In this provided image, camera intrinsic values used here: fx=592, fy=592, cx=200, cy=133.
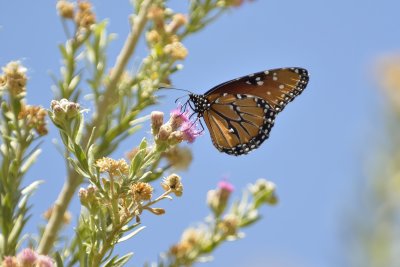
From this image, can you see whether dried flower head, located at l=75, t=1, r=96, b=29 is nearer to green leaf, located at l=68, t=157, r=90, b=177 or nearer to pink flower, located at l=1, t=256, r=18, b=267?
green leaf, located at l=68, t=157, r=90, b=177

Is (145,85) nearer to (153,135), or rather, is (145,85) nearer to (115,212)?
(153,135)

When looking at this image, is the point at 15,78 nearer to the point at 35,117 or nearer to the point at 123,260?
the point at 35,117

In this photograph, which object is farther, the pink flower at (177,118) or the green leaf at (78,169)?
the pink flower at (177,118)

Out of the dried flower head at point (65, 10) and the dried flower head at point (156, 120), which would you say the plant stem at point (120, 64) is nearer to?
the dried flower head at point (156, 120)

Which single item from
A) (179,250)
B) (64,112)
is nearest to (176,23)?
(64,112)

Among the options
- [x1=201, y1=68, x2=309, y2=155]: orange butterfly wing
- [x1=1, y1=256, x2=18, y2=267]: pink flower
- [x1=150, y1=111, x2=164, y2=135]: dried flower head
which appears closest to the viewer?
[x1=1, y1=256, x2=18, y2=267]: pink flower

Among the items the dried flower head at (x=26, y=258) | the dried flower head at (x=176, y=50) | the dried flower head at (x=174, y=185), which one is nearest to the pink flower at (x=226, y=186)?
the dried flower head at (x=174, y=185)

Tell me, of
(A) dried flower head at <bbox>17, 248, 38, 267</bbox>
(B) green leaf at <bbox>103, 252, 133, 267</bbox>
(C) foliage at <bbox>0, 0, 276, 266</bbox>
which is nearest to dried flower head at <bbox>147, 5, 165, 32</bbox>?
(C) foliage at <bbox>0, 0, 276, 266</bbox>
